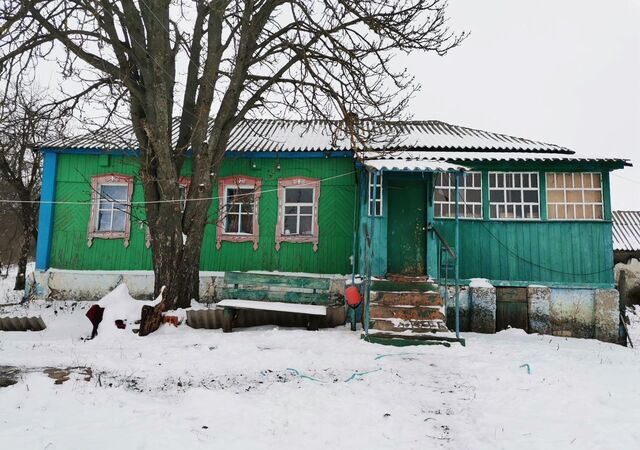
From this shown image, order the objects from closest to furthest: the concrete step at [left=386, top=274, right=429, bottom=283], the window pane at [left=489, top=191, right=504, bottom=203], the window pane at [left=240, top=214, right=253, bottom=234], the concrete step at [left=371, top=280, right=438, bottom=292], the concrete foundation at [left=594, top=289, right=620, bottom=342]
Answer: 1. the concrete step at [left=371, top=280, right=438, bottom=292]
2. the concrete step at [left=386, top=274, right=429, bottom=283]
3. the concrete foundation at [left=594, top=289, right=620, bottom=342]
4. the window pane at [left=489, top=191, right=504, bottom=203]
5. the window pane at [left=240, top=214, right=253, bottom=234]

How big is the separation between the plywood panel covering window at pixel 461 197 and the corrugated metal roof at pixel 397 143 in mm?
549

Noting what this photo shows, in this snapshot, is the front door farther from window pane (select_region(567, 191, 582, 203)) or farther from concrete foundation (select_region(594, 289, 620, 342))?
concrete foundation (select_region(594, 289, 620, 342))

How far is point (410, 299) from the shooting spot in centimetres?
795

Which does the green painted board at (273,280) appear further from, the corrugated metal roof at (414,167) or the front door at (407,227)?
the corrugated metal roof at (414,167)

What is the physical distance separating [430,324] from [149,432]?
203 inches

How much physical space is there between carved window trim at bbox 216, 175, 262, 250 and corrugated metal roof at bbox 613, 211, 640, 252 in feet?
55.5

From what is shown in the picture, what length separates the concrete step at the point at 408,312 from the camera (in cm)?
766

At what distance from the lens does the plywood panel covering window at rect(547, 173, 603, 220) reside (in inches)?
383

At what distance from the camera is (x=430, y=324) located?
24.3 ft

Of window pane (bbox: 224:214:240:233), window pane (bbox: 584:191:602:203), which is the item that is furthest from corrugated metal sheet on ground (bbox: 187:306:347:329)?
window pane (bbox: 584:191:602:203)

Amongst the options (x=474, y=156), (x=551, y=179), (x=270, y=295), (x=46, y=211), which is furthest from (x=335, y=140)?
(x=46, y=211)

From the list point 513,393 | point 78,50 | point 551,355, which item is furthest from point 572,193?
point 78,50

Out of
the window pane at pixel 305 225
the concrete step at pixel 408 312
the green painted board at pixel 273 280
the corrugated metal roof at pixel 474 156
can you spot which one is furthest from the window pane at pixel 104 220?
the concrete step at pixel 408 312

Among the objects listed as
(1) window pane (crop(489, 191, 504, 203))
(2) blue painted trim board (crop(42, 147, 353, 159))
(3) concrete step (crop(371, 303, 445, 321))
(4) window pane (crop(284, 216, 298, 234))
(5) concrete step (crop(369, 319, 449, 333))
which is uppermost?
(2) blue painted trim board (crop(42, 147, 353, 159))
